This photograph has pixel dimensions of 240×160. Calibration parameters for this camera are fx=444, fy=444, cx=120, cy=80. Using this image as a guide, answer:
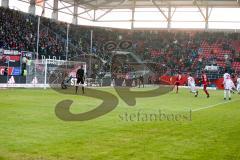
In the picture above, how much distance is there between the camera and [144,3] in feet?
213

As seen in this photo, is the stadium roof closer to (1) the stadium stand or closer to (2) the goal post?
(1) the stadium stand

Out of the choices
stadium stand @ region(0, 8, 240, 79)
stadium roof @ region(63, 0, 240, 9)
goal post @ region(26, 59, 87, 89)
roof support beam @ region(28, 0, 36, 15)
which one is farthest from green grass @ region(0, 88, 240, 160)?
stadium roof @ region(63, 0, 240, 9)

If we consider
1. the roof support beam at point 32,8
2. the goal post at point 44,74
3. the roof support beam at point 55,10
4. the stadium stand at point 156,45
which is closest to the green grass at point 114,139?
the goal post at point 44,74

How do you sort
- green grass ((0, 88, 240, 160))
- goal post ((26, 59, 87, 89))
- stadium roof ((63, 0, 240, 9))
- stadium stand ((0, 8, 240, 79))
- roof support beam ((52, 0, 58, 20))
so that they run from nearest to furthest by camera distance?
green grass ((0, 88, 240, 160))
goal post ((26, 59, 87, 89))
stadium stand ((0, 8, 240, 79))
roof support beam ((52, 0, 58, 20))
stadium roof ((63, 0, 240, 9))

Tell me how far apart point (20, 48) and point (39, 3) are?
38.0ft

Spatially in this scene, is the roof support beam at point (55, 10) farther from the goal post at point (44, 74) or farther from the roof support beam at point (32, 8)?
the goal post at point (44, 74)

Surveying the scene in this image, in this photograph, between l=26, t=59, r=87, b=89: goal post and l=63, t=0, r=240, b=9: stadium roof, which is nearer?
l=26, t=59, r=87, b=89: goal post

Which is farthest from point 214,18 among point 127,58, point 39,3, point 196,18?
point 39,3

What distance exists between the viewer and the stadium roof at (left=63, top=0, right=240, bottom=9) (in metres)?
61.4

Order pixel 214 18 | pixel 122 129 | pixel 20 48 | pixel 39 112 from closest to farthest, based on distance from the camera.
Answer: pixel 122 129 < pixel 39 112 < pixel 20 48 < pixel 214 18

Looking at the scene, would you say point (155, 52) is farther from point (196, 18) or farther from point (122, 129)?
point (122, 129)

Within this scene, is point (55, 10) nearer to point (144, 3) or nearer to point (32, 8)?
point (32, 8)

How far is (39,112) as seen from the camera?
1634cm

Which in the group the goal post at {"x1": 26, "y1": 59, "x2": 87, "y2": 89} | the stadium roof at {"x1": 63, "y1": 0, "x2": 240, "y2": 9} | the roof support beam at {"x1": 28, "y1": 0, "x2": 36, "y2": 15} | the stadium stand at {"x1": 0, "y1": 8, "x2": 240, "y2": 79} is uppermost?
the stadium roof at {"x1": 63, "y1": 0, "x2": 240, "y2": 9}
